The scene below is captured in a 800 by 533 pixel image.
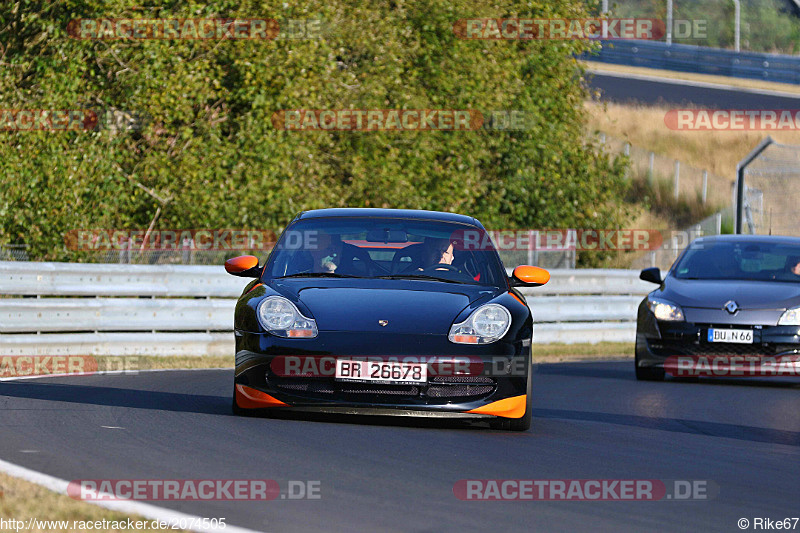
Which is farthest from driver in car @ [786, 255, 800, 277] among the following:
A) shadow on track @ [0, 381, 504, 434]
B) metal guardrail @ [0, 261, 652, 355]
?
shadow on track @ [0, 381, 504, 434]

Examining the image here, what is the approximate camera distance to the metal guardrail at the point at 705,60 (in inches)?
1928

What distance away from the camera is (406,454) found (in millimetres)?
7371

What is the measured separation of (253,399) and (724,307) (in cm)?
651

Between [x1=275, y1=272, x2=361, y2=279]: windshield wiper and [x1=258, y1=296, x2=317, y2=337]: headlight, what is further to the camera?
[x1=275, y1=272, x2=361, y2=279]: windshield wiper

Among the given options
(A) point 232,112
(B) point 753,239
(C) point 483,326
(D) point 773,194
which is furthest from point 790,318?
(D) point 773,194

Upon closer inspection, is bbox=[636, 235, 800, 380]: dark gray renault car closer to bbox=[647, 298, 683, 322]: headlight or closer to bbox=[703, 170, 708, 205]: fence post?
bbox=[647, 298, 683, 322]: headlight

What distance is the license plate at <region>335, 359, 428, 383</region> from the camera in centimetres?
817

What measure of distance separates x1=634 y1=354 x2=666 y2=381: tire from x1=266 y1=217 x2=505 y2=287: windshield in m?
5.19

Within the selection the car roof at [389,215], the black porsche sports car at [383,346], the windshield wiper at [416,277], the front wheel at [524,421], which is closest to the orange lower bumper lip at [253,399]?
the black porsche sports car at [383,346]

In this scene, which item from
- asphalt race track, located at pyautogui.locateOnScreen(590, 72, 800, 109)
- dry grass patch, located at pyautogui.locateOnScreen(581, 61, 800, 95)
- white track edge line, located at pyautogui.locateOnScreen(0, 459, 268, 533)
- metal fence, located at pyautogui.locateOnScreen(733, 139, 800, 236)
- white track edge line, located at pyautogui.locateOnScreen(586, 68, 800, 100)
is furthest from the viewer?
dry grass patch, located at pyautogui.locateOnScreen(581, 61, 800, 95)

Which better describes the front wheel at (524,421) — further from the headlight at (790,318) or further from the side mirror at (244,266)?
the headlight at (790,318)

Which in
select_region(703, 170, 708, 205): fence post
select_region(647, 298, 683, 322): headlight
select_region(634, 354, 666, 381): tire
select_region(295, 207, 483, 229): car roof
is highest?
select_region(295, 207, 483, 229): car roof

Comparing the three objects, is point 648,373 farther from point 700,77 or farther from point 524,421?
point 700,77

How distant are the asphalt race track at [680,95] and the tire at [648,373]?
31.1m
